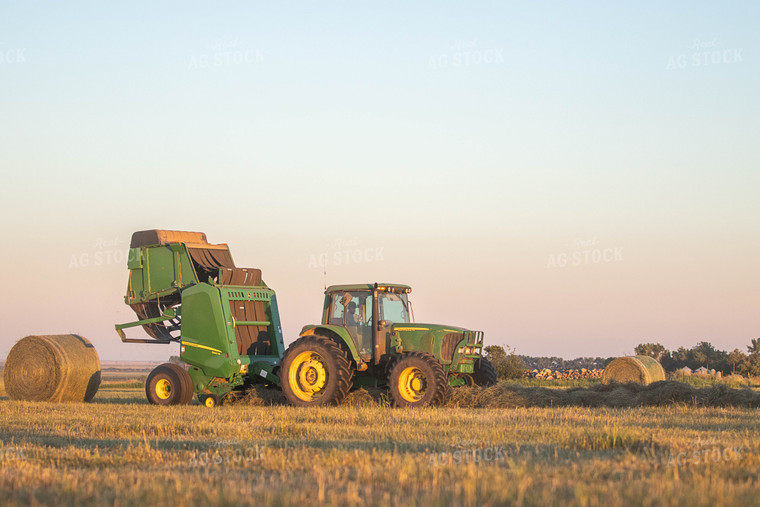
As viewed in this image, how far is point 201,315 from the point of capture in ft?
56.9

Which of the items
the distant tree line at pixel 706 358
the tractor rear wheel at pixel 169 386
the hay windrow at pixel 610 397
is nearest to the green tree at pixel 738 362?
the distant tree line at pixel 706 358

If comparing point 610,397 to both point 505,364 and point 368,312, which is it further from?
point 505,364

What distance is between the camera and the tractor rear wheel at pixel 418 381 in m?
15.1

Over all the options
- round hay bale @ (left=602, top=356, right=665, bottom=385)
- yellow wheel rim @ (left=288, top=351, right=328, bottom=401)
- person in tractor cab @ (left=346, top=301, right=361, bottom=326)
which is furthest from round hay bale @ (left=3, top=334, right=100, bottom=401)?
round hay bale @ (left=602, top=356, right=665, bottom=385)

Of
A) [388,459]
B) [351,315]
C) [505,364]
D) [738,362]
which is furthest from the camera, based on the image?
[738,362]

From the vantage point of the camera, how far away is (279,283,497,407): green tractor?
52.5 feet

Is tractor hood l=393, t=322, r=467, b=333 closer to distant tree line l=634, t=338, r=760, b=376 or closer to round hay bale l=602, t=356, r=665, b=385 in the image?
round hay bale l=602, t=356, r=665, b=385

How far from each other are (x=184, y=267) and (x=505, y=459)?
11708 millimetres

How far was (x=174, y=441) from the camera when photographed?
31.4 feet

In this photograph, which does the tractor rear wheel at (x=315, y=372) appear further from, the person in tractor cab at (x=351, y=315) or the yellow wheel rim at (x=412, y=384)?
the yellow wheel rim at (x=412, y=384)

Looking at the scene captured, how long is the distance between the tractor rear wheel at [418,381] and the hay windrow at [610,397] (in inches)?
22.9

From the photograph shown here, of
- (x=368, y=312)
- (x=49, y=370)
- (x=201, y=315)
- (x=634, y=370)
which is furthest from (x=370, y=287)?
(x=634, y=370)

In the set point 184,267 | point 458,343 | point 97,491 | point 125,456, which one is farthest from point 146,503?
point 184,267

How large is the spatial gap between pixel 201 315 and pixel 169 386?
1.78 m
